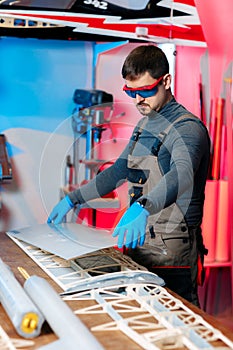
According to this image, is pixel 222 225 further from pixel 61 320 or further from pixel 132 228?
pixel 61 320

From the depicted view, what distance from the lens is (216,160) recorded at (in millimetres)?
3633

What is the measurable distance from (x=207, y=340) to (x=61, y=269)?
674mm

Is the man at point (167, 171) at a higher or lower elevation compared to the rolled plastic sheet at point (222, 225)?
higher

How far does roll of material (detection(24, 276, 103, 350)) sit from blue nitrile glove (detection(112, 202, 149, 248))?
40 cm

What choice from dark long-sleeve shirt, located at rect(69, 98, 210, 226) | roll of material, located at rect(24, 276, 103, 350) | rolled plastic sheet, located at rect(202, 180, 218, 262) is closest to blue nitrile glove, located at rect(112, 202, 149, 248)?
dark long-sleeve shirt, located at rect(69, 98, 210, 226)

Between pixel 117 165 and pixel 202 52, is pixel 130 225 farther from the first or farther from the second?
pixel 202 52

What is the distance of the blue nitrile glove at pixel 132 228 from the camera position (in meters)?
1.91

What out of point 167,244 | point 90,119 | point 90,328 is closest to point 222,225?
point 90,119

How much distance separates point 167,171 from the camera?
2.24 metres

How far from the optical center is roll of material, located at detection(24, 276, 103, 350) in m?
1.29

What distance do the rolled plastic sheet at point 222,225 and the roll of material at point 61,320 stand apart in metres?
2.18

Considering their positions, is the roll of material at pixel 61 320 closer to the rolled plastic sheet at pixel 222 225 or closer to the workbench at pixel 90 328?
the workbench at pixel 90 328

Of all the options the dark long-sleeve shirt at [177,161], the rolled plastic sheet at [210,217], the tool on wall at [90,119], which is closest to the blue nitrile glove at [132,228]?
the dark long-sleeve shirt at [177,161]

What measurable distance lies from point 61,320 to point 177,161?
87cm
